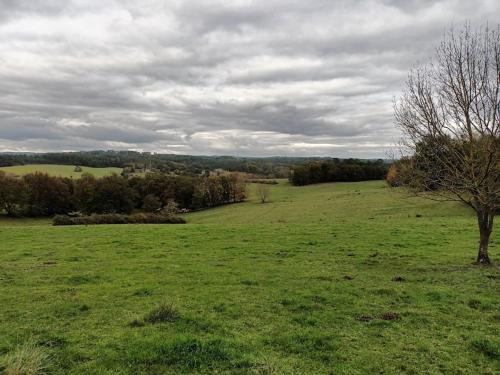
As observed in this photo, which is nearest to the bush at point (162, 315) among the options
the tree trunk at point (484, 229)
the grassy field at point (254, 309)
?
the grassy field at point (254, 309)

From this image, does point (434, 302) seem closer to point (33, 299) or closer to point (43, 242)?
point (33, 299)

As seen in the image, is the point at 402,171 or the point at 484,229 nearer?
the point at 484,229

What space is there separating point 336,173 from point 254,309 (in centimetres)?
10500

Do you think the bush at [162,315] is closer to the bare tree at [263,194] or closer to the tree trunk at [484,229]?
the tree trunk at [484,229]

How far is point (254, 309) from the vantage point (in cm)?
1082

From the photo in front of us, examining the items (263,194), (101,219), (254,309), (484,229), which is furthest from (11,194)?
(484,229)

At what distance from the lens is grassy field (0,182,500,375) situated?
295 inches

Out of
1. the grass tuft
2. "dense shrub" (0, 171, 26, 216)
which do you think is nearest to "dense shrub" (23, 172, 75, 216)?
"dense shrub" (0, 171, 26, 216)

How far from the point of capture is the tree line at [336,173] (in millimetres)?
111688

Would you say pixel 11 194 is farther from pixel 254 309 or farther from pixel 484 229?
pixel 484 229

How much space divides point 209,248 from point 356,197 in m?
48.9

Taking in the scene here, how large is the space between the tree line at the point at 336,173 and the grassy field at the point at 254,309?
90603mm

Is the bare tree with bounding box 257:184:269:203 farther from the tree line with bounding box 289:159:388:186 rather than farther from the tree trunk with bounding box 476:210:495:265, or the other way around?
the tree trunk with bounding box 476:210:495:265

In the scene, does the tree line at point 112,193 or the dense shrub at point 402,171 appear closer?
the dense shrub at point 402,171
